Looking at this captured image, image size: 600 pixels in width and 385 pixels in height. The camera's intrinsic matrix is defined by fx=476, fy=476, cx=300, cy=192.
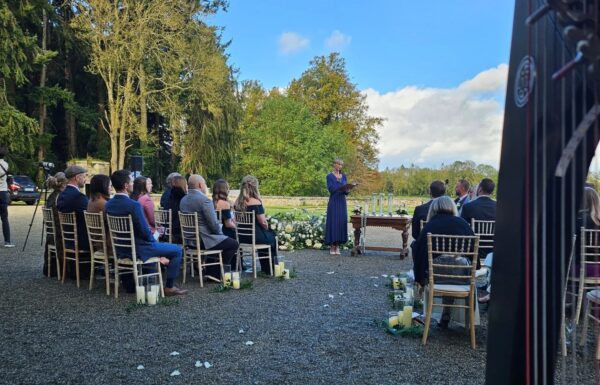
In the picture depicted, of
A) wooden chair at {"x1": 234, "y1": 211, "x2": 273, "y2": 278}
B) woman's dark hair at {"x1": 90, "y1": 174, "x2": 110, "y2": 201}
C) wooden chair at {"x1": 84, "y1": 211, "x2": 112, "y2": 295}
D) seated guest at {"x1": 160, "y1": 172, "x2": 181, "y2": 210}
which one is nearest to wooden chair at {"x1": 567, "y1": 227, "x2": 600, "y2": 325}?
wooden chair at {"x1": 234, "y1": 211, "x2": 273, "y2": 278}

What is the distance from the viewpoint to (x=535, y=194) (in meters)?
1.29

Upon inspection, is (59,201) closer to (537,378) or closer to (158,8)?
(537,378)

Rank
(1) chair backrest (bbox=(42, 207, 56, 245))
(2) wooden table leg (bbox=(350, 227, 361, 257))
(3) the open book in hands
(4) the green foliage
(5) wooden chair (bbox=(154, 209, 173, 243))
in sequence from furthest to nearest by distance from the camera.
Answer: (4) the green foliage
(2) wooden table leg (bbox=(350, 227, 361, 257))
(3) the open book in hands
(5) wooden chair (bbox=(154, 209, 173, 243))
(1) chair backrest (bbox=(42, 207, 56, 245))

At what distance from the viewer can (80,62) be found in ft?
88.2

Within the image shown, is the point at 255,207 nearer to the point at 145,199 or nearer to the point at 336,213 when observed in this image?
the point at 145,199

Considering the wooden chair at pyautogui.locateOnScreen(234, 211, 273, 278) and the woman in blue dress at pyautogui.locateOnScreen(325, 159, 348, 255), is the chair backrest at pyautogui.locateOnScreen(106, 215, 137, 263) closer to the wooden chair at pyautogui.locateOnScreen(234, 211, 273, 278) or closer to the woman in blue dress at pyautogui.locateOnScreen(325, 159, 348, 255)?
the wooden chair at pyautogui.locateOnScreen(234, 211, 273, 278)

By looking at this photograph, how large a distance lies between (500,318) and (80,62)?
29613 mm

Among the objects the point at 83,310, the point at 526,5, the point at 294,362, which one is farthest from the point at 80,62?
the point at 526,5

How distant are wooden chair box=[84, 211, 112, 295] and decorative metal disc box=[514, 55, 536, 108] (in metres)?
5.08

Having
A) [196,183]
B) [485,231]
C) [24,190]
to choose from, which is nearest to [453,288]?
[485,231]

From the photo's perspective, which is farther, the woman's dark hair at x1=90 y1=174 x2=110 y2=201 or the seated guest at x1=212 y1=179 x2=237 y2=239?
the seated guest at x1=212 y1=179 x2=237 y2=239

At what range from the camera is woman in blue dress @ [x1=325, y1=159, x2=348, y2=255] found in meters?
9.11

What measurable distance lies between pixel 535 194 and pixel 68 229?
6.21 meters

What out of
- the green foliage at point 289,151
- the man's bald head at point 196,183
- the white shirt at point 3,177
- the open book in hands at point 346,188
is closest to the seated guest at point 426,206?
the open book in hands at point 346,188
